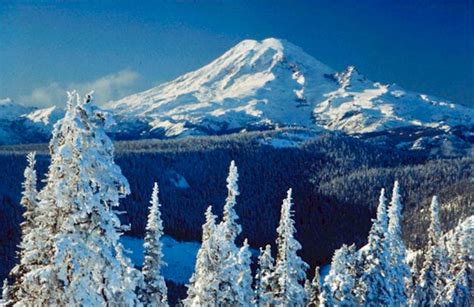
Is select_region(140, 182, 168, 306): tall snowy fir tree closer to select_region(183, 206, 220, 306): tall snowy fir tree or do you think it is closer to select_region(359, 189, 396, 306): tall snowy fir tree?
select_region(183, 206, 220, 306): tall snowy fir tree

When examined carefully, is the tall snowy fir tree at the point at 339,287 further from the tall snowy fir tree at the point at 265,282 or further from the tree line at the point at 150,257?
the tall snowy fir tree at the point at 265,282

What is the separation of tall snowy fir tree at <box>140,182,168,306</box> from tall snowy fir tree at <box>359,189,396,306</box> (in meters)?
12.9

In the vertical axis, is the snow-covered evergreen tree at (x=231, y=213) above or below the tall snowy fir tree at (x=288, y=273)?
above

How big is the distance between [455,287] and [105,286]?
40899 millimetres

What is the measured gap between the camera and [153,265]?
32.8 meters

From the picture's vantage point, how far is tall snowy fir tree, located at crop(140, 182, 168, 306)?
32.1 metres

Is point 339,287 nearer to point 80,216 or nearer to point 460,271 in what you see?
point 460,271

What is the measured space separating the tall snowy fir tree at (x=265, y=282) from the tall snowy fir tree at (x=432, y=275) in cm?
1808

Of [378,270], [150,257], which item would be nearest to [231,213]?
[150,257]

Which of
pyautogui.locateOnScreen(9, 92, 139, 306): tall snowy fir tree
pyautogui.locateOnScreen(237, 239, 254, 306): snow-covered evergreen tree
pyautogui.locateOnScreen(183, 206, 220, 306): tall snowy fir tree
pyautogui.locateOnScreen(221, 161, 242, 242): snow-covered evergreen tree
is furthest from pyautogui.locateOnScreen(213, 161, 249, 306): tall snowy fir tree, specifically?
pyautogui.locateOnScreen(9, 92, 139, 306): tall snowy fir tree

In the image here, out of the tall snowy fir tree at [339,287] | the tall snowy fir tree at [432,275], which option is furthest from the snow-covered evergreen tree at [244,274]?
the tall snowy fir tree at [432,275]

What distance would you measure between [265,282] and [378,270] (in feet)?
23.2

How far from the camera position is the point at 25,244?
16.1 m

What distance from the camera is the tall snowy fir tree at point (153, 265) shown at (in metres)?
32.1
